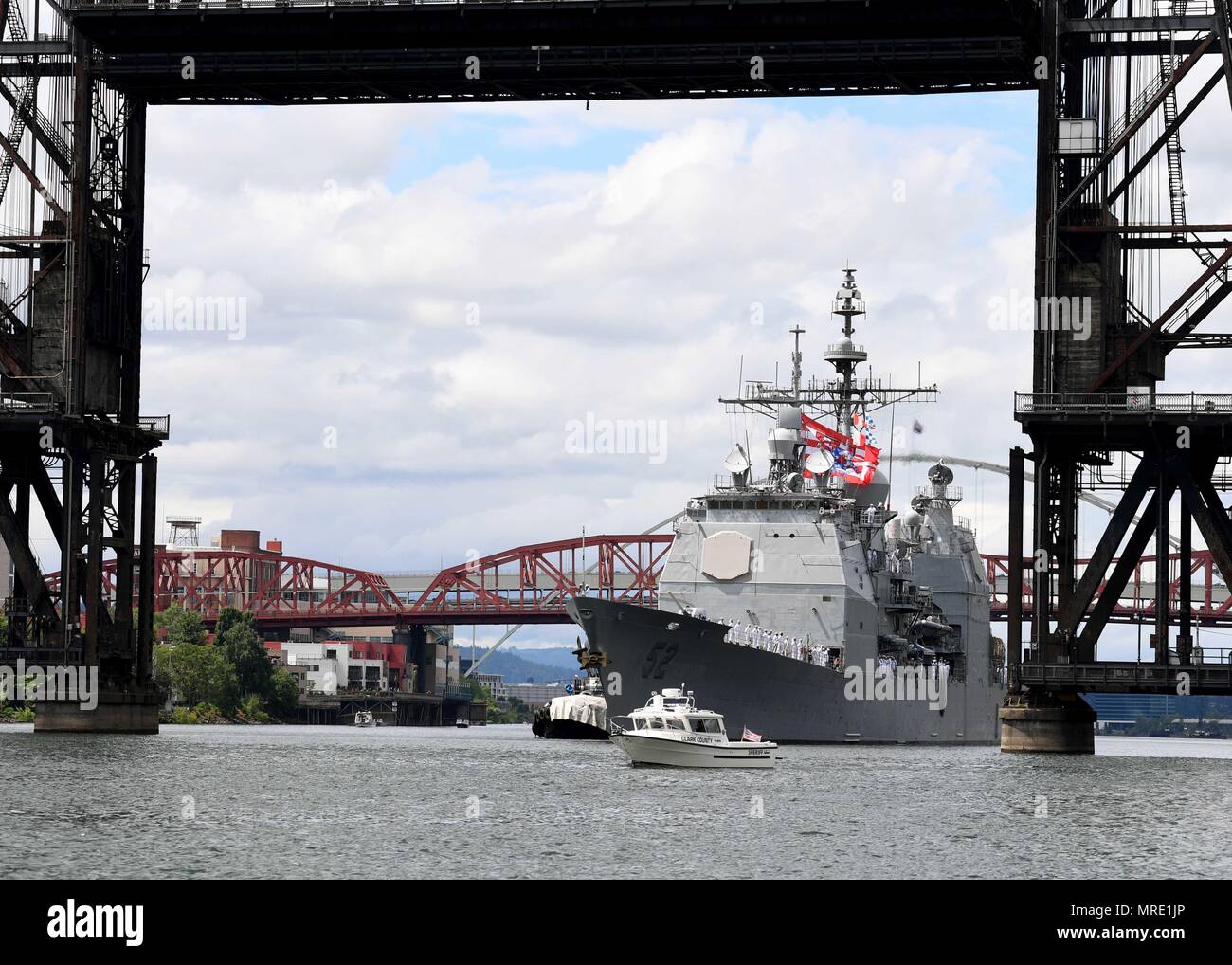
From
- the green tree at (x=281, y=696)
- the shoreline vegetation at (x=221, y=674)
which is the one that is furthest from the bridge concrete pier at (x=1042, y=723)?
the green tree at (x=281, y=696)

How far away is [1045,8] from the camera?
6531 cm

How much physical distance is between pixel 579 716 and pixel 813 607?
2649cm

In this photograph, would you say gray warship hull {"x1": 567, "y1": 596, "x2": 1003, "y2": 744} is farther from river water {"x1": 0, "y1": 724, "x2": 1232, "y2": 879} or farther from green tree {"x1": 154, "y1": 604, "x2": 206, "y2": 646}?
green tree {"x1": 154, "y1": 604, "x2": 206, "y2": 646}

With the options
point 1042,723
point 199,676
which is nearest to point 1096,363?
point 1042,723

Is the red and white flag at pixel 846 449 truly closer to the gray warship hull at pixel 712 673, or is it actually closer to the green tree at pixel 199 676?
the gray warship hull at pixel 712 673

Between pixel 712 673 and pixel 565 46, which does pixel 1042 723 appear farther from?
pixel 565 46

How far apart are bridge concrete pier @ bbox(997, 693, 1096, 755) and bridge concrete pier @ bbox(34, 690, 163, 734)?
2812cm

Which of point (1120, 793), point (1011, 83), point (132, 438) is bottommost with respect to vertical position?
point (1120, 793)

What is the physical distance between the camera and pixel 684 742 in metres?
57.3

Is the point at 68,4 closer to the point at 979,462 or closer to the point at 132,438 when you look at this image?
the point at 132,438

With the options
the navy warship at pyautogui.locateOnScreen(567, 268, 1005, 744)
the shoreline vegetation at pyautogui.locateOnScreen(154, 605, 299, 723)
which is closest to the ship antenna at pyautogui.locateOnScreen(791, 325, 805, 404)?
the navy warship at pyautogui.locateOnScreen(567, 268, 1005, 744)

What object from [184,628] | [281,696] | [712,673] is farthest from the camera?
[184,628]
